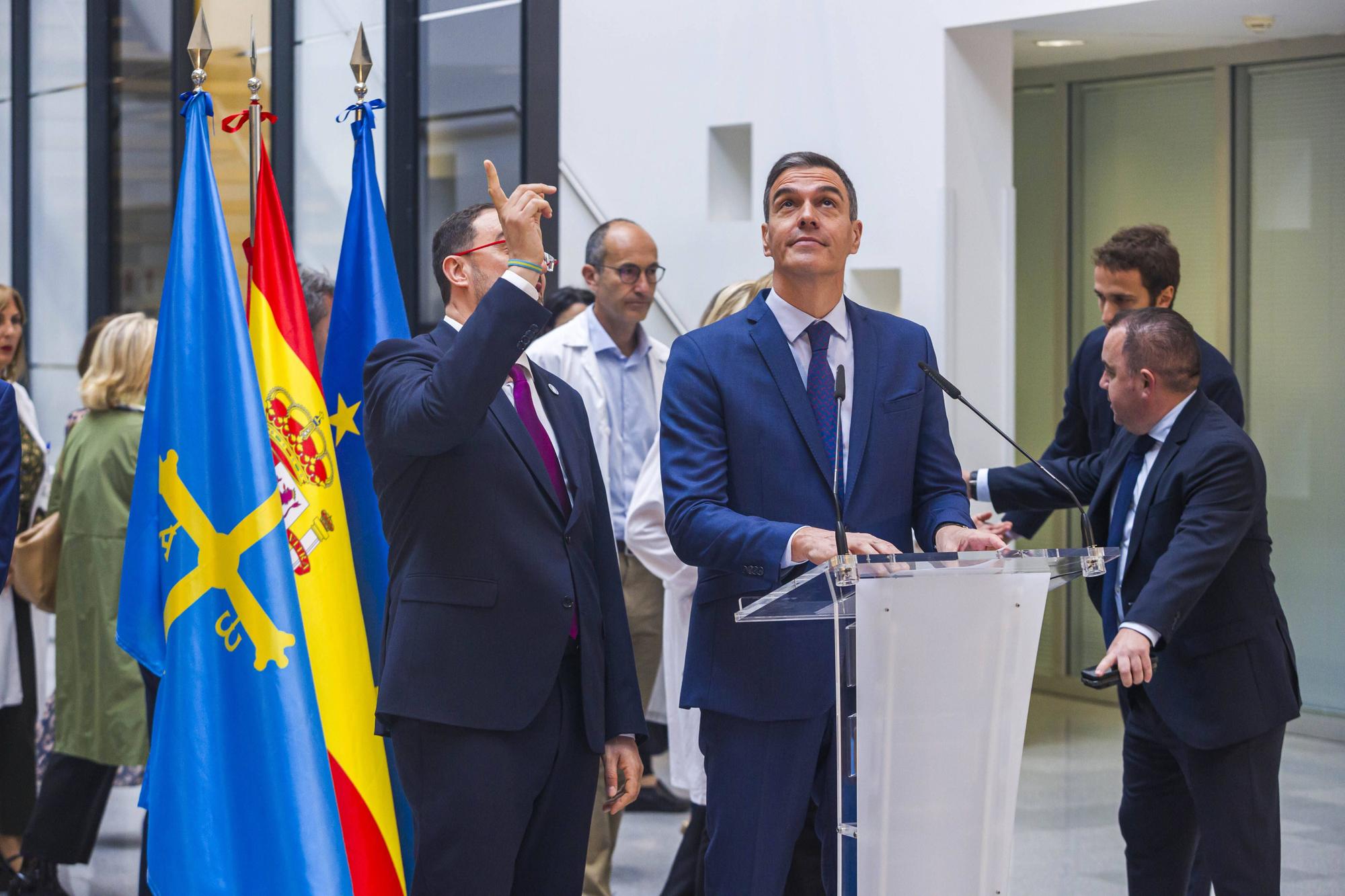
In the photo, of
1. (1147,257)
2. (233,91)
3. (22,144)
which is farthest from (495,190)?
(22,144)

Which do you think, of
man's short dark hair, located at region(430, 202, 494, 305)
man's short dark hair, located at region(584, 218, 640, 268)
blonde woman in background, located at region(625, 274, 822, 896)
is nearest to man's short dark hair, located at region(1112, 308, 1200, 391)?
blonde woman in background, located at region(625, 274, 822, 896)

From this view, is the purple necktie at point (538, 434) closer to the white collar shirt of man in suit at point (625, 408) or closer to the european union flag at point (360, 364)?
the european union flag at point (360, 364)

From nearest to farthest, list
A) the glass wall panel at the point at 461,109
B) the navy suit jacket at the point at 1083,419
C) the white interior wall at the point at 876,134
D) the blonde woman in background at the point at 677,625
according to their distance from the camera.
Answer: the blonde woman in background at the point at 677,625 → the navy suit jacket at the point at 1083,419 → the glass wall panel at the point at 461,109 → the white interior wall at the point at 876,134

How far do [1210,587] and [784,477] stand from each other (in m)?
1.17

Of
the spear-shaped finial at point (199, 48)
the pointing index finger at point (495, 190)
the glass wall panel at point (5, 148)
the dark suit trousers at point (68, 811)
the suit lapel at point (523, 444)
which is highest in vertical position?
the glass wall panel at point (5, 148)

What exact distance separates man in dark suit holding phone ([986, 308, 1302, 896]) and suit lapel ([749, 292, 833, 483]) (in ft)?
2.71

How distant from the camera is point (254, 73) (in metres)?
3.47

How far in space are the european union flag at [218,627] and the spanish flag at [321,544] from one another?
0.07 meters

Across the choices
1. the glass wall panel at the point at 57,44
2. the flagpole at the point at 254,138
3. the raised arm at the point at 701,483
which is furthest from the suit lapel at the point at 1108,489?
the glass wall panel at the point at 57,44

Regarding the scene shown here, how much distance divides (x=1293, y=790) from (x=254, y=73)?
4476mm

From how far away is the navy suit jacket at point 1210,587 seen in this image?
3.06m

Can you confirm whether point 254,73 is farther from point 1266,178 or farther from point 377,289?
point 1266,178

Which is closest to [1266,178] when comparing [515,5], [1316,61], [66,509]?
[1316,61]

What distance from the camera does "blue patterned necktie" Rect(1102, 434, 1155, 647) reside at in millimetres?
3361
